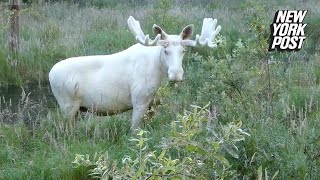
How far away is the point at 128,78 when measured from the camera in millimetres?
6328

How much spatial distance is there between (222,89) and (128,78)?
0.97 meters

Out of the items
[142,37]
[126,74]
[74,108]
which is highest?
[142,37]

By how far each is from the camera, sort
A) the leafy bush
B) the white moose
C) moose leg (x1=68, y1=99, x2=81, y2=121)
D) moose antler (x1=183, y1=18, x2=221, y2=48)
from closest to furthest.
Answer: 1. the leafy bush
2. the white moose
3. moose antler (x1=183, y1=18, x2=221, y2=48)
4. moose leg (x1=68, y1=99, x2=81, y2=121)

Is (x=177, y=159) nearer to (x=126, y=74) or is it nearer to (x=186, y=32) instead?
(x=186, y=32)

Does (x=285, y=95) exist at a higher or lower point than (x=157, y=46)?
lower

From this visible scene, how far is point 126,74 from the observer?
20.9 ft

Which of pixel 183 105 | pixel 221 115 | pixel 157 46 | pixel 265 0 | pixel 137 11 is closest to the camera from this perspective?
pixel 221 115

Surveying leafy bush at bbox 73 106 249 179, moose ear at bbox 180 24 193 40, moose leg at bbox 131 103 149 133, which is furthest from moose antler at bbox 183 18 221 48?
leafy bush at bbox 73 106 249 179

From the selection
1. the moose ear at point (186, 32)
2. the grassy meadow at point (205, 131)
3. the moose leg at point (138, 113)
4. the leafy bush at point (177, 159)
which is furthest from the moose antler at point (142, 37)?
the leafy bush at point (177, 159)

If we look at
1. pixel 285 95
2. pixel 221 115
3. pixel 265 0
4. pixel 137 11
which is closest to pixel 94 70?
pixel 221 115

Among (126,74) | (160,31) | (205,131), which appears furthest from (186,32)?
(205,131)

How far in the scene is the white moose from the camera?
6.02 meters

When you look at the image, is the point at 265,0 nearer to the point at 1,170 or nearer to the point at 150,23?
the point at 150,23

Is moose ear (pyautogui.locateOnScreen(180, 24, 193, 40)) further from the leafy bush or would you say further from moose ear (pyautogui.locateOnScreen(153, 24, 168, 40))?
the leafy bush
